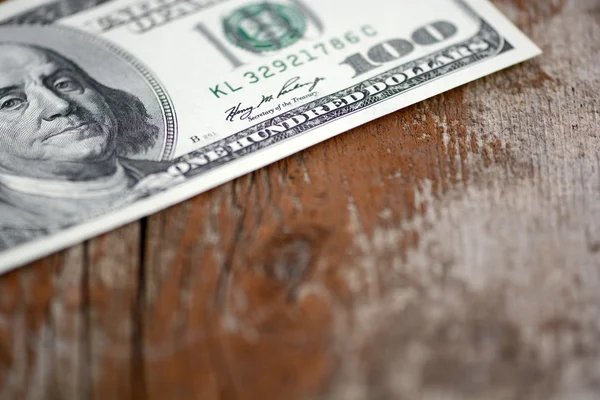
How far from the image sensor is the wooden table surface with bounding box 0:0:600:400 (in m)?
0.43

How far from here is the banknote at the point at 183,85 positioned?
1.61 feet

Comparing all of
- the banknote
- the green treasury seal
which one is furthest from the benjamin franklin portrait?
the green treasury seal

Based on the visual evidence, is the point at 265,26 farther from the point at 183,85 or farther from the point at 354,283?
the point at 354,283

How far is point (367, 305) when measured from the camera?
1.48 feet

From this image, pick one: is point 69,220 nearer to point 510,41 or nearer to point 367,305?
point 367,305

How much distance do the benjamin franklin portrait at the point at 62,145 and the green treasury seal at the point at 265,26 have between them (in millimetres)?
108

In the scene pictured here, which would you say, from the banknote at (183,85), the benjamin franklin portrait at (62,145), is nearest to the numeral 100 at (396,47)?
the banknote at (183,85)

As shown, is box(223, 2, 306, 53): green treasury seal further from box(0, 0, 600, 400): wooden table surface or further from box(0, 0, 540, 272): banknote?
box(0, 0, 600, 400): wooden table surface

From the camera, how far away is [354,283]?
0.46 m
